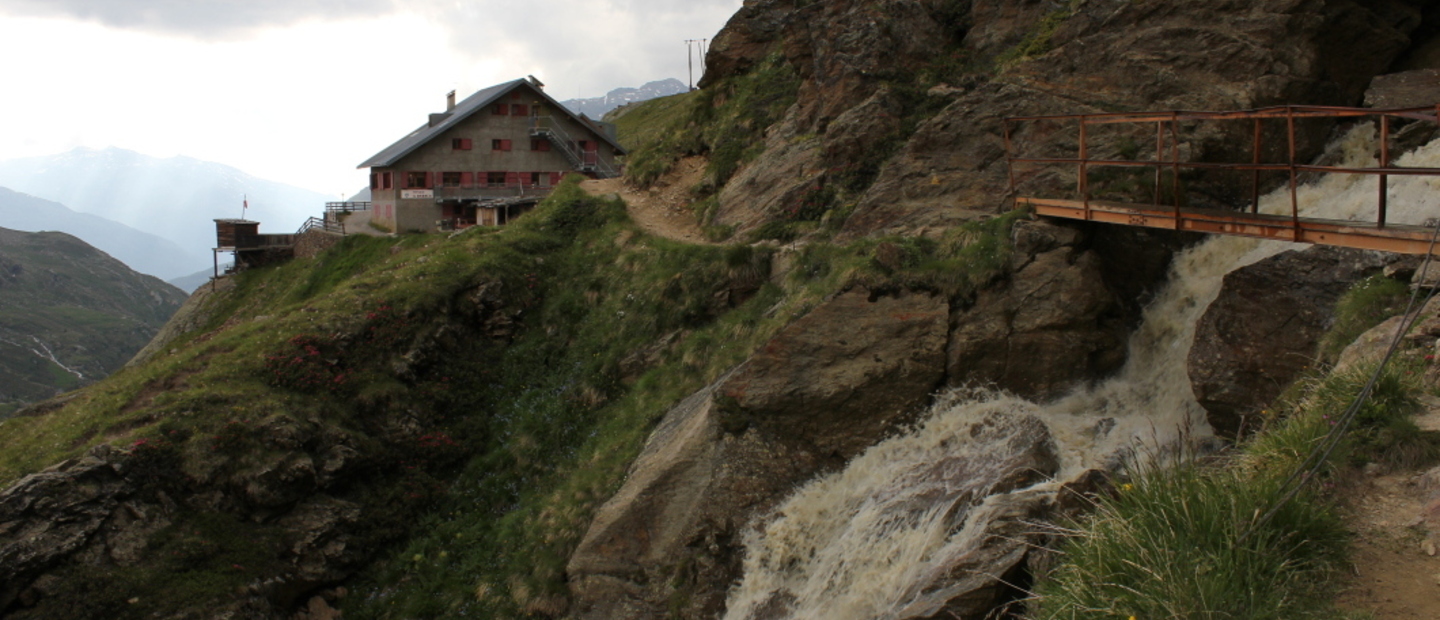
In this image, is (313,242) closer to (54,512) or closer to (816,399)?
(54,512)

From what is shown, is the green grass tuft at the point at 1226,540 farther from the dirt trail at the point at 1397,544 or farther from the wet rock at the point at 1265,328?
the wet rock at the point at 1265,328

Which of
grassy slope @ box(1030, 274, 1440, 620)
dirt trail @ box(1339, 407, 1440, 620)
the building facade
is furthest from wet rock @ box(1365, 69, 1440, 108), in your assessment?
the building facade

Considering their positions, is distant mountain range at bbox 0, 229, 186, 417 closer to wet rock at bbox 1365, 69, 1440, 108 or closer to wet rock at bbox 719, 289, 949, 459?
wet rock at bbox 719, 289, 949, 459

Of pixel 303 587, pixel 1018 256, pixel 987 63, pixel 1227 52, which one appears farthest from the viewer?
pixel 987 63

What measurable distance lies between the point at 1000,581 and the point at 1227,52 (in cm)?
1816

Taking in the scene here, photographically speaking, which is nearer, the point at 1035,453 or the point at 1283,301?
the point at 1035,453

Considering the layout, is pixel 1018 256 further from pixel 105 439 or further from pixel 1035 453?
pixel 105 439

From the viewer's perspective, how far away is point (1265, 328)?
15.8 m

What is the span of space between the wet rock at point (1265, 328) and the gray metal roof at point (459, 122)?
44.9 m

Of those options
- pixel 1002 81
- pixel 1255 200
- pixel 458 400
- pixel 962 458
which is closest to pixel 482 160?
pixel 458 400

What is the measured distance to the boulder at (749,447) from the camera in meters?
17.2

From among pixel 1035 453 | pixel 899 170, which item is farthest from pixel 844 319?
pixel 899 170

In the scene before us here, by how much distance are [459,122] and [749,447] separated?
41.7 meters

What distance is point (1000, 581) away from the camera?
10.7 metres
